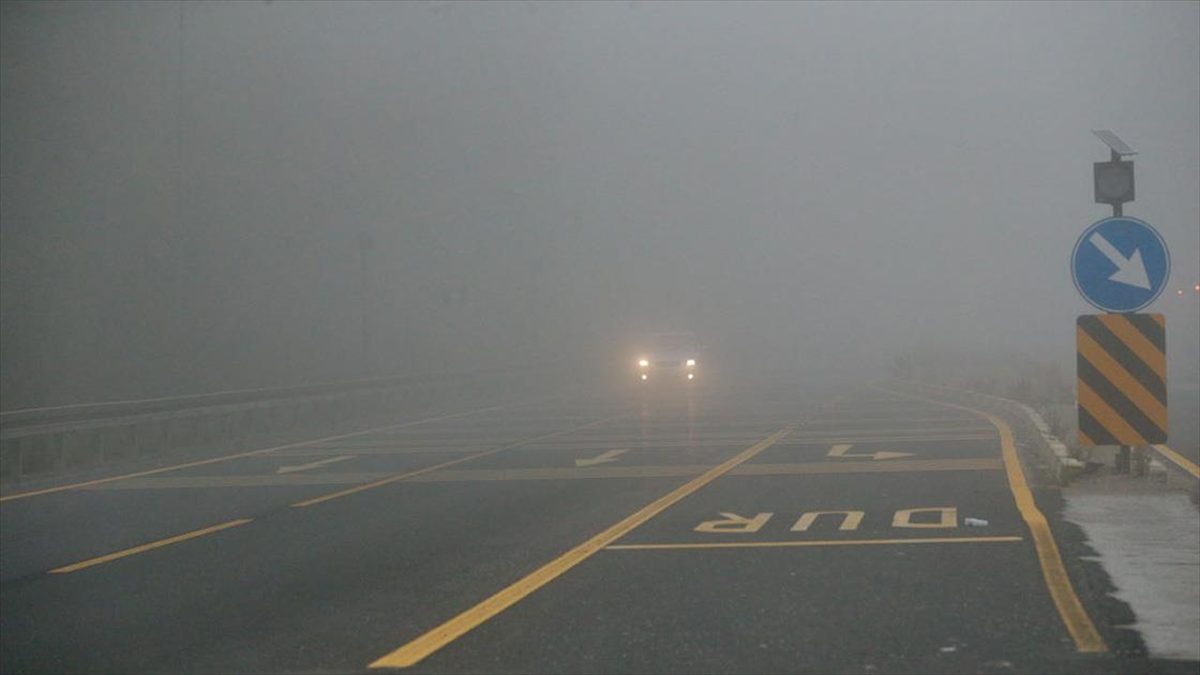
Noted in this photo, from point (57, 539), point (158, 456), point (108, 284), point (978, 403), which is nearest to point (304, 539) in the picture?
point (57, 539)

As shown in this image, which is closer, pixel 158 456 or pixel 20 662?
pixel 20 662

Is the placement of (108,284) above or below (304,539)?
above

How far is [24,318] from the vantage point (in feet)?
258

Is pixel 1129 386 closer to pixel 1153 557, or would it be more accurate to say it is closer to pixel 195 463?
pixel 1153 557

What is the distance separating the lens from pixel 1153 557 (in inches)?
459

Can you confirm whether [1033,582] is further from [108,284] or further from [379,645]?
[108,284]

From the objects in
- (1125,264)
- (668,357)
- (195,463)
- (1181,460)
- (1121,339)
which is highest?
(1125,264)

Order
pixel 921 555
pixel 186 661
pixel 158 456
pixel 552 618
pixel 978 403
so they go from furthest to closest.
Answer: pixel 978 403 → pixel 158 456 → pixel 921 555 → pixel 552 618 → pixel 186 661

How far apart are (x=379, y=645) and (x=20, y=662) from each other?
6.96 feet

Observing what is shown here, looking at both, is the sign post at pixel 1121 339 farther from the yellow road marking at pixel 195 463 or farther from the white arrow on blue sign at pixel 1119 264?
the yellow road marking at pixel 195 463

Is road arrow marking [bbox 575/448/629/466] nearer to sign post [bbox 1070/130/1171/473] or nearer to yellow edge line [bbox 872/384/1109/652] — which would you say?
yellow edge line [bbox 872/384/1109/652]

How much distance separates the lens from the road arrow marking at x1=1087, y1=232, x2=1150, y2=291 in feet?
49.3

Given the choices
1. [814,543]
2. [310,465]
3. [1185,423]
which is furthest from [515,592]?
[1185,423]

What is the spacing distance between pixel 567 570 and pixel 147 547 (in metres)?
4.69
